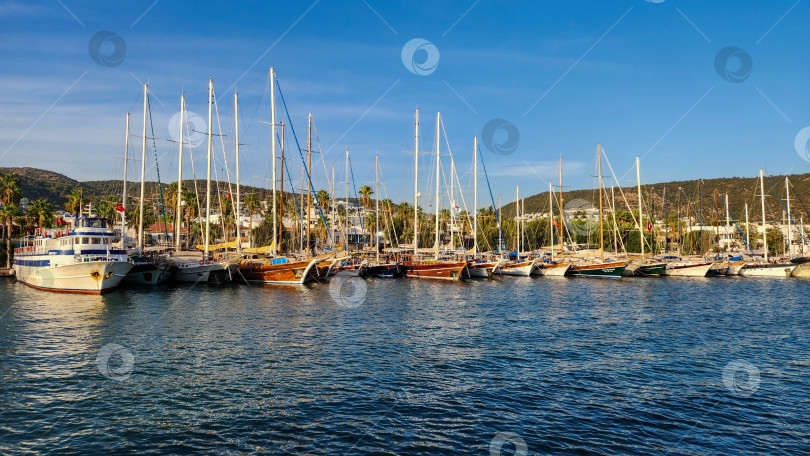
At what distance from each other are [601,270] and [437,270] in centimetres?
2484

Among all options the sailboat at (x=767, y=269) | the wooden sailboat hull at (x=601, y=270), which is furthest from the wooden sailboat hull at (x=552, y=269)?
the sailboat at (x=767, y=269)

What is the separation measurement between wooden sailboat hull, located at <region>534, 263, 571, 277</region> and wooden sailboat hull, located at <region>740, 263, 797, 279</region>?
32.4 m

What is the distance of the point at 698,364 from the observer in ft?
75.2

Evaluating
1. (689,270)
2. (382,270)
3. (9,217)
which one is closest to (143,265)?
(382,270)

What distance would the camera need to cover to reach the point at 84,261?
46.2 m

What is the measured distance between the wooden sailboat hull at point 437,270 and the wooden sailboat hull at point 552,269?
15.8m

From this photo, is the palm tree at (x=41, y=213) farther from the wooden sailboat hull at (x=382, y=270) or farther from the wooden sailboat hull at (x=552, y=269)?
the wooden sailboat hull at (x=552, y=269)

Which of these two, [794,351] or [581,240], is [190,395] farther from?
[581,240]

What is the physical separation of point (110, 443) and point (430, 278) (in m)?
58.2

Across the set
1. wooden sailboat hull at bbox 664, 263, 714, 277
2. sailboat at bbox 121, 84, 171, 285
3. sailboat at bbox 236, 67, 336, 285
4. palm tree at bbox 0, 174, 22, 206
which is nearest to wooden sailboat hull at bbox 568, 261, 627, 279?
wooden sailboat hull at bbox 664, 263, 714, 277

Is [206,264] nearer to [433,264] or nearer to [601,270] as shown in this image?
[433,264]

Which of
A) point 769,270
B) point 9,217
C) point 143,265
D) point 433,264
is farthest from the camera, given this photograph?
point 769,270

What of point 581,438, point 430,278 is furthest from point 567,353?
point 430,278

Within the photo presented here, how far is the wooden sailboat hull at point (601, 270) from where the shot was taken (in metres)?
74.5
